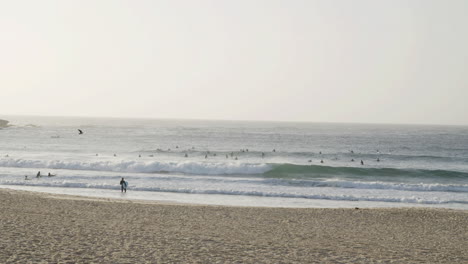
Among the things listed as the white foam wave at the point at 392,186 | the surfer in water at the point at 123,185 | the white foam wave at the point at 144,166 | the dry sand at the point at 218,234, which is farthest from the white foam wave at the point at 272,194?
the white foam wave at the point at 144,166

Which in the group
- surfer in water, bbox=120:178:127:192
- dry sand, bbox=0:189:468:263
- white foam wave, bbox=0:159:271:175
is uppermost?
dry sand, bbox=0:189:468:263

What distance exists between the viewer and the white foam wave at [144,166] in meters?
41.9

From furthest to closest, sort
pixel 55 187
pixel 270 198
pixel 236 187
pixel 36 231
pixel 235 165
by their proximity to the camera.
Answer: pixel 235 165 → pixel 236 187 → pixel 55 187 → pixel 270 198 → pixel 36 231

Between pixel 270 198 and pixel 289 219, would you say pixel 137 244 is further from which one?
pixel 270 198

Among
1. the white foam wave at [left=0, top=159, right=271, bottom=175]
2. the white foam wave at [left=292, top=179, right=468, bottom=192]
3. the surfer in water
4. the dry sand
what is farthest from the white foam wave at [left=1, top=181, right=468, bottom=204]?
the white foam wave at [left=0, top=159, right=271, bottom=175]

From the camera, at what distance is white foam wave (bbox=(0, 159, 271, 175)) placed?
41938 mm

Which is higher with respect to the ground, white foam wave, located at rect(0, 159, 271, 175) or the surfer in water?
the surfer in water

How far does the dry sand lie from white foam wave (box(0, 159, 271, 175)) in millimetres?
21092

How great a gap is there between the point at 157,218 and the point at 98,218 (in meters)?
2.25

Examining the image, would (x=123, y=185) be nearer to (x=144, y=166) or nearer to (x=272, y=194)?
(x=272, y=194)

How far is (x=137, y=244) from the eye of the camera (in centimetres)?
1228

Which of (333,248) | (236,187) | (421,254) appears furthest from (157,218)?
(236,187)

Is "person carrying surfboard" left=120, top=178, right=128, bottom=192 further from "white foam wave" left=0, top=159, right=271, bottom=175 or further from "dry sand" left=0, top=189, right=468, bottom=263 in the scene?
"white foam wave" left=0, top=159, right=271, bottom=175

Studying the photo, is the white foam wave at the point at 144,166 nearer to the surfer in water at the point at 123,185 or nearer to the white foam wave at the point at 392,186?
the white foam wave at the point at 392,186
